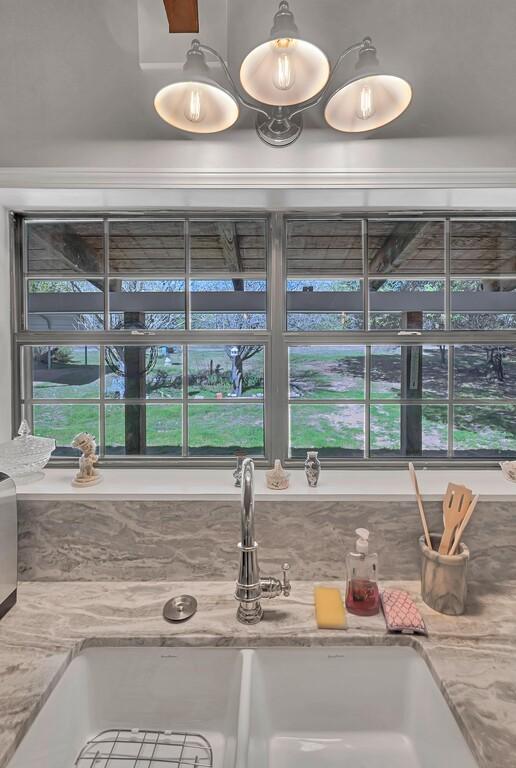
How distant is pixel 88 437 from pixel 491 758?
1334mm

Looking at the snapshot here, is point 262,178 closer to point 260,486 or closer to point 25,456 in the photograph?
point 260,486

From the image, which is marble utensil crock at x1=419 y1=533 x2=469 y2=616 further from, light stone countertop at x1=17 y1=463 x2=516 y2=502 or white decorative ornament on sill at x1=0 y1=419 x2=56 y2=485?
white decorative ornament on sill at x1=0 y1=419 x2=56 y2=485

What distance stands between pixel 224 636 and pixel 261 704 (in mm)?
188

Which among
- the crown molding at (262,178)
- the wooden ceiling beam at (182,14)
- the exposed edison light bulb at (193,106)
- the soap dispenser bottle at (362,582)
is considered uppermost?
the wooden ceiling beam at (182,14)

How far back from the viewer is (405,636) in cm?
92

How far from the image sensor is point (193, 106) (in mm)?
1005

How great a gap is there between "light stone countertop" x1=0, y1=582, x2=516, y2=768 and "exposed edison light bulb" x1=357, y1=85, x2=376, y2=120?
1.42 m

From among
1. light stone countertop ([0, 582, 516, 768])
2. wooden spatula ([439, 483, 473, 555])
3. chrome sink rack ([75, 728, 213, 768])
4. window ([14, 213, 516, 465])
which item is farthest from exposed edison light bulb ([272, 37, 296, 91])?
chrome sink rack ([75, 728, 213, 768])

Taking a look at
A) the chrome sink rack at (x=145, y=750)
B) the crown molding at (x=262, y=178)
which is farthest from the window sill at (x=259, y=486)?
the crown molding at (x=262, y=178)

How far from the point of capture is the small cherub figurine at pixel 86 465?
1.22 meters

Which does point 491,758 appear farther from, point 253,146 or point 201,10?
point 201,10

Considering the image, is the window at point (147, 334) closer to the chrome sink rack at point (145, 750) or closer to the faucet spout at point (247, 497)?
the faucet spout at point (247, 497)

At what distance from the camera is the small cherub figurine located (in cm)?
122

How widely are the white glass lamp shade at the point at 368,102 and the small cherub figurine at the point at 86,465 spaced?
134 cm
